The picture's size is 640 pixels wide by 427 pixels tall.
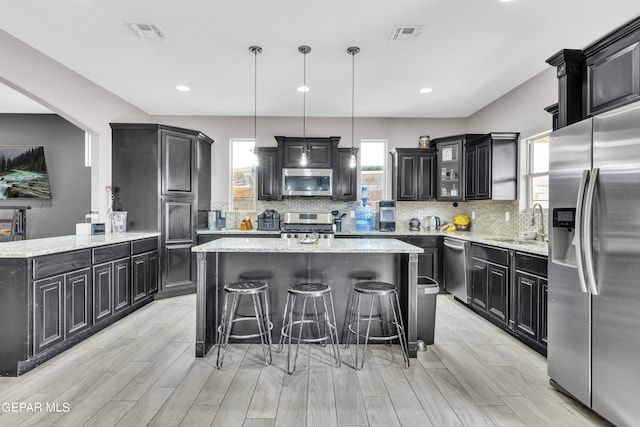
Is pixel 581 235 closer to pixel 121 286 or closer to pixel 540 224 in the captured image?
pixel 540 224

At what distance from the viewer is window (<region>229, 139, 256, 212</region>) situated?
5789 mm

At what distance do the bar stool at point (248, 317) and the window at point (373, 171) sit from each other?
10.8 feet

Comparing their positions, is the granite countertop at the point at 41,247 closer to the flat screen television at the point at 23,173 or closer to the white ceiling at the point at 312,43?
the white ceiling at the point at 312,43

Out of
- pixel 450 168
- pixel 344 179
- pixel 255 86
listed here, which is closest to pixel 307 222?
pixel 344 179

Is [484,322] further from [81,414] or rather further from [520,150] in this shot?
[81,414]

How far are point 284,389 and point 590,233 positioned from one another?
2144 mm

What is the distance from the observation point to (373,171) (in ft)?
19.0

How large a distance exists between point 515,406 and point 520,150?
3.27 metres

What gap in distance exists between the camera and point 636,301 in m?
1.74

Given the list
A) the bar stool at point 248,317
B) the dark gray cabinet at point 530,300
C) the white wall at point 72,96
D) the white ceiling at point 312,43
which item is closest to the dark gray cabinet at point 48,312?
→ the bar stool at point 248,317

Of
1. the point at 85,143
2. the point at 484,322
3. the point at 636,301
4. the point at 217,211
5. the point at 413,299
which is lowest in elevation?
the point at 484,322

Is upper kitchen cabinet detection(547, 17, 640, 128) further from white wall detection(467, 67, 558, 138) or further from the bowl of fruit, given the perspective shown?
the bowl of fruit

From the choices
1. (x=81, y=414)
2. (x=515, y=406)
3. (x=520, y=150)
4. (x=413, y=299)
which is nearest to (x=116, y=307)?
(x=81, y=414)

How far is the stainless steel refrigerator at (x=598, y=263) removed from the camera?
A: 1.76 meters
